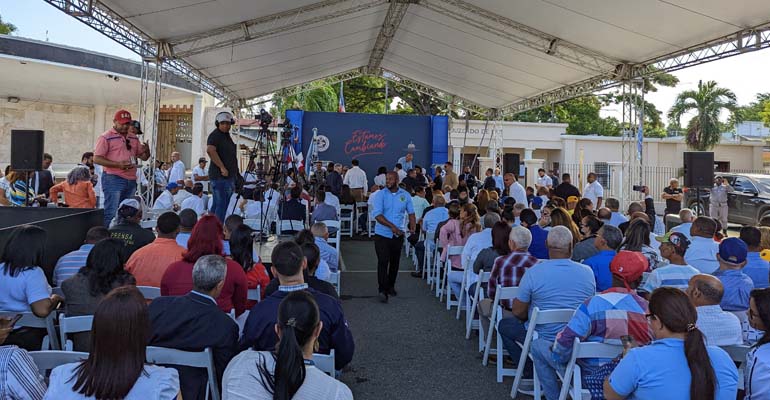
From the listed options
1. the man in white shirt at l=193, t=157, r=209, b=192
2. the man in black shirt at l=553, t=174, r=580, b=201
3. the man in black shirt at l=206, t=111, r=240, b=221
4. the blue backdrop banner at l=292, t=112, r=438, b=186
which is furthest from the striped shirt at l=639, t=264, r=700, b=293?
the blue backdrop banner at l=292, t=112, r=438, b=186

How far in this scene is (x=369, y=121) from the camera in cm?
1498

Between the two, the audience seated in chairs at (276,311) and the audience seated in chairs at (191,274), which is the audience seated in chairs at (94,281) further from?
the audience seated in chairs at (276,311)

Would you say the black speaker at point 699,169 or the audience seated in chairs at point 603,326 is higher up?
the black speaker at point 699,169

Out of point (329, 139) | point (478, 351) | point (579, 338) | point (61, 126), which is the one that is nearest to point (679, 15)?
point (478, 351)

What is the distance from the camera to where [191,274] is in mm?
3062

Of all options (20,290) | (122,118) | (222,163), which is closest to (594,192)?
(222,163)

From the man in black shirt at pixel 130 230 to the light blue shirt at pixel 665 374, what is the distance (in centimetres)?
352

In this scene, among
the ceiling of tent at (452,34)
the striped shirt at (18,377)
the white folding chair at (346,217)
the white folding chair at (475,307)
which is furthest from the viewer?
the white folding chair at (346,217)

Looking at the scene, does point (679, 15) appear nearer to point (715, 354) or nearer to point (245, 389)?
point (715, 354)

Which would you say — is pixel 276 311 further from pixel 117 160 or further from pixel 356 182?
pixel 356 182

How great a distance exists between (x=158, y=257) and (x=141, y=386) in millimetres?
1985

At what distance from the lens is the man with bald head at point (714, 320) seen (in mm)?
2752

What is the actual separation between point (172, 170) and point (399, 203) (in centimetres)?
722

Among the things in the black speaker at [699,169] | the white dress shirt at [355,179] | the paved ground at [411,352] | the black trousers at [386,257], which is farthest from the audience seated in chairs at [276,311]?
the black speaker at [699,169]
